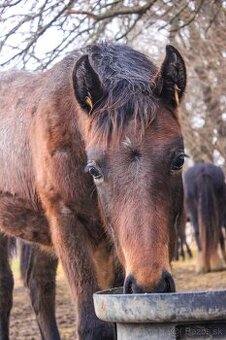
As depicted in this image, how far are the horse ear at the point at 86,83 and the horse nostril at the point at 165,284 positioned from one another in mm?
1288

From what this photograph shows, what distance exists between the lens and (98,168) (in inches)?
159

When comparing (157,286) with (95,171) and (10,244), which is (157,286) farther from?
(10,244)

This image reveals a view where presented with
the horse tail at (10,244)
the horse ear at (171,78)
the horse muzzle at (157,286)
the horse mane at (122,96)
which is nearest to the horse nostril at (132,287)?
the horse muzzle at (157,286)

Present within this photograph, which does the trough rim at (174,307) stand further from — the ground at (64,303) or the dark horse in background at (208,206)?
the dark horse in background at (208,206)

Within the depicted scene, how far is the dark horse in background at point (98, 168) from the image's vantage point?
12.2ft

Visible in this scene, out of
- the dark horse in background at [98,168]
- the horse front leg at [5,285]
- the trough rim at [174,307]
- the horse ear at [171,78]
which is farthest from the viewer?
the horse front leg at [5,285]

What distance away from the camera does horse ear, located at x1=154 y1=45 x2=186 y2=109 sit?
420cm

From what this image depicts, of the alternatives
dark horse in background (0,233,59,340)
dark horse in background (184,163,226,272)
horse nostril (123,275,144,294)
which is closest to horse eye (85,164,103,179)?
horse nostril (123,275,144,294)

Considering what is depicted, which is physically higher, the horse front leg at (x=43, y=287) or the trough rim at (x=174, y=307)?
the trough rim at (x=174, y=307)

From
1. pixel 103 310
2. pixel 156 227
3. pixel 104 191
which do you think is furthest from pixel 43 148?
pixel 103 310

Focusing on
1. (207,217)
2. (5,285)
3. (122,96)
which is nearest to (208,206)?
(207,217)

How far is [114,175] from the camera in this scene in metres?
3.90

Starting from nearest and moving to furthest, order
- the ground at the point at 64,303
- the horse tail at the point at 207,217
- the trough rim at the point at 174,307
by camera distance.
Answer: the trough rim at the point at 174,307, the ground at the point at 64,303, the horse tail at the point at 207,217

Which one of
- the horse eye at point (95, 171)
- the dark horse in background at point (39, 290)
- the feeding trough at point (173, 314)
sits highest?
the horse eye at point (95, 171)
